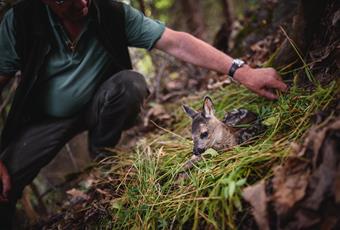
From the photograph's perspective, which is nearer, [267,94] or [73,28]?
[267,94]

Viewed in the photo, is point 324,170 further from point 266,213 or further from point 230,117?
point 230,117

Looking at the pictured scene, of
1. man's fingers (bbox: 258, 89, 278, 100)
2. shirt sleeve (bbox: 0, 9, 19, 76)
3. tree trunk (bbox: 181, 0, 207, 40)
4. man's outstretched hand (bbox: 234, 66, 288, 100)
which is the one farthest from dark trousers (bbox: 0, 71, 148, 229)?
tree trunk (bbox: 181, 0, 207, 40)

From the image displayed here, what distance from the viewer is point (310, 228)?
1.72 metres

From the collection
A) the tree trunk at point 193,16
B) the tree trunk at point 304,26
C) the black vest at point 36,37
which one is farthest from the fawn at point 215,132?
the tree trunk at point 193,16

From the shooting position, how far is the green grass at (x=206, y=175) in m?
2.12

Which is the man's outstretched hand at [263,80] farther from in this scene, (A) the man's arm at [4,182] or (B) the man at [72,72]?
(A) the man's arm at [4,182]

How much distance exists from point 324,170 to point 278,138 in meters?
0.70

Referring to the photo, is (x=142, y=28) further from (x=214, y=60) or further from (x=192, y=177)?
(x=192, y=177)

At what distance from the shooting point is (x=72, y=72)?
3.47 m

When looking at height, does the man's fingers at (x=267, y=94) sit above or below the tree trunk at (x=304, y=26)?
below

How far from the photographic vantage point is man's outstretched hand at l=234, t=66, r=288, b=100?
2941 millimetres

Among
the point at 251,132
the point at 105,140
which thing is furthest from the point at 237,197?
the point at 105,140

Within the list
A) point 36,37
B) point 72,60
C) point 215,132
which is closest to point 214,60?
point 215,132

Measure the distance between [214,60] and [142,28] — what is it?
0.72 m
